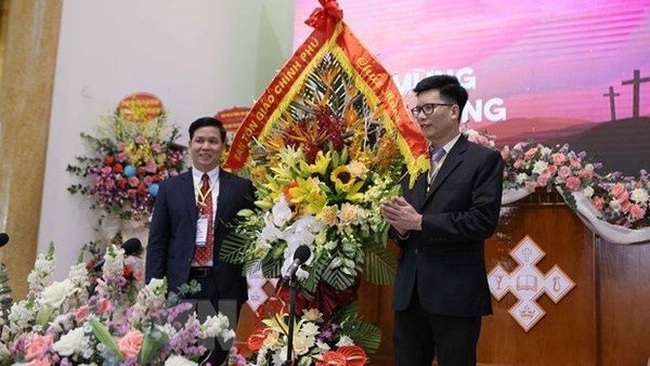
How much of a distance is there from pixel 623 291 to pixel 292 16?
14.7 feet

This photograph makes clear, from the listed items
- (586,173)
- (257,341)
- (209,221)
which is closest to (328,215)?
(209,221)

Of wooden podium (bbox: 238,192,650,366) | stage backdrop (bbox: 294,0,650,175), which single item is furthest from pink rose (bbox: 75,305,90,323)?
stage backdrop (bbox: 294,0,650,175)

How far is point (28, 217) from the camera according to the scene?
3910 mm

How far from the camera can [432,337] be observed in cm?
207

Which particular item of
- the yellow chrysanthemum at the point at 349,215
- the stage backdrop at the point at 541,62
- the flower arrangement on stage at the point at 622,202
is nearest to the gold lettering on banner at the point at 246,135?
the yellow chrysanthemum at the point at 349,215

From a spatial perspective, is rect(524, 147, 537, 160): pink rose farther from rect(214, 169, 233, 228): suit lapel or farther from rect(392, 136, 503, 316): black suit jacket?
rect(214, 169, 233, 228): suit lapel

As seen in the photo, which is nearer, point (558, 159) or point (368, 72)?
point (368, 72)

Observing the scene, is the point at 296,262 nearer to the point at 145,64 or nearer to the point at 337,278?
the point at 337,278

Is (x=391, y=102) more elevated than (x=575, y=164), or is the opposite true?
(x=391, y=102)

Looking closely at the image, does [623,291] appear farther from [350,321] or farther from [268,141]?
[268,141]

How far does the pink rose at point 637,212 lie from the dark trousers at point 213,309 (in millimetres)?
1908

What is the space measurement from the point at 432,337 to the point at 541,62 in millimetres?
3420

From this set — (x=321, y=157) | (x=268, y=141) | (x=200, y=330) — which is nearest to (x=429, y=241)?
(x=321, y=157)

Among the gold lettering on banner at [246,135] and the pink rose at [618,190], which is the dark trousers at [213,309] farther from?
the pink rose at [618,190]
